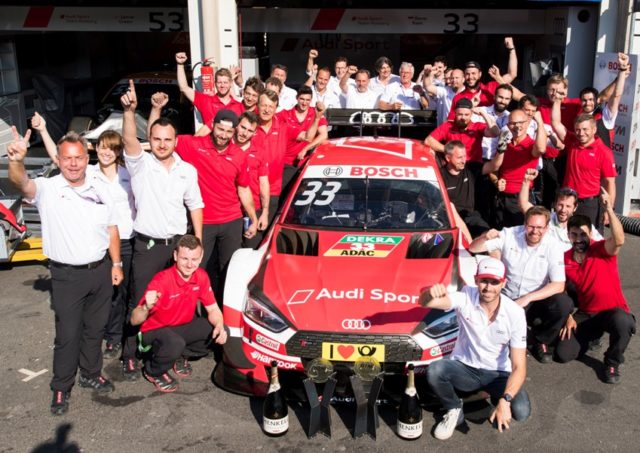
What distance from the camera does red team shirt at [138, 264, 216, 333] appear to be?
16.5 feet

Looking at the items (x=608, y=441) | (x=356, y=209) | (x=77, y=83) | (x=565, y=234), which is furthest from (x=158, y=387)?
(x=77, y=83)

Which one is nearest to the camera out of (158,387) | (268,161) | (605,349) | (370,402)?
(370,402)

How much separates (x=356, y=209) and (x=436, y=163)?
102cm

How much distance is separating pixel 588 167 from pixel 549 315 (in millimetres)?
1866

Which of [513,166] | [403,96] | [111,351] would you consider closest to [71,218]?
[111,351]

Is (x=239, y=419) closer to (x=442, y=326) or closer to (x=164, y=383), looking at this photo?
(x=164, y=383)

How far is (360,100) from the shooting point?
930 centimetres

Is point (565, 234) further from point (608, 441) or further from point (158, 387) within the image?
point (158, 387)

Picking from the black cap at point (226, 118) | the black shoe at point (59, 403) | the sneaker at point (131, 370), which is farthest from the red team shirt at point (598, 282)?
the black shoe at point (59, 403)

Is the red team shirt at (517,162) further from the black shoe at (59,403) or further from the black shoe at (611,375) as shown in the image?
the black shoe at (59,403)

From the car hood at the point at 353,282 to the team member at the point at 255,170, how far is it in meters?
0.97

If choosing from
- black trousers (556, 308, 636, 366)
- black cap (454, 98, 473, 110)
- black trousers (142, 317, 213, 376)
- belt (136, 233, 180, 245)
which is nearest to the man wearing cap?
black trousers (556, 308, 636, 366)

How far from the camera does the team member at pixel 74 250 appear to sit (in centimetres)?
462

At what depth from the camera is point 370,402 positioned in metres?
4.41
